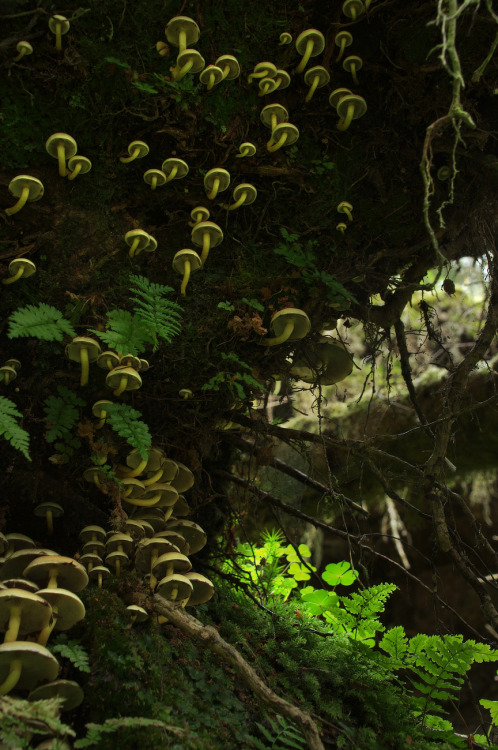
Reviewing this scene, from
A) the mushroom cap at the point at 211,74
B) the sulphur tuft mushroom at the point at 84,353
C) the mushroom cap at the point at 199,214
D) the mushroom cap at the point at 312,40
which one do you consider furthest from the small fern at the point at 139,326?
the mushroom cap at the point at 312,40

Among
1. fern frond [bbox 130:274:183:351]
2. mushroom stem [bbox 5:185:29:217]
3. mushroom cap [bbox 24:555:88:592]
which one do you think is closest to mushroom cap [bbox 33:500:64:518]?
mushroom cap [bbox 24:555:88:592]

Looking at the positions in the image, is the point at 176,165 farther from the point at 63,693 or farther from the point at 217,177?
the point at 63,693

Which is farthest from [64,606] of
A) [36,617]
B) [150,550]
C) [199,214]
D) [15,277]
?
[199,214]

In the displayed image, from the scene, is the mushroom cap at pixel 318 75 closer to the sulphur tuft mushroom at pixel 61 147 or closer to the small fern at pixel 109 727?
the sulphur tuft mushroom at pixel 61 147

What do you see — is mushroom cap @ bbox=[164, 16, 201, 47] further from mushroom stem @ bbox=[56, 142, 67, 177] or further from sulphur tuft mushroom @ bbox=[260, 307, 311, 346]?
sulphur tuft mushroom @ bbox=[260, 307, 311, 346]

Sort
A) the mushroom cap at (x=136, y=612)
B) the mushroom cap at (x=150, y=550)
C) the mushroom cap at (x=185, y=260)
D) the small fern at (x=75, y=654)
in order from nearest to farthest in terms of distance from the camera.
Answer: the small fern at (x=75, y=654)
the mushroom cap at (x=136, y=612)
the mushroom cap at (x=150, y=550)
the mushroom cap at (x=185, y=260)

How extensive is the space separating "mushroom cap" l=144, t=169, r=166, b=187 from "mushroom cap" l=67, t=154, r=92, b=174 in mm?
325

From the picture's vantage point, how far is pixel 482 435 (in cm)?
745

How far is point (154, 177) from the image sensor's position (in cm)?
310

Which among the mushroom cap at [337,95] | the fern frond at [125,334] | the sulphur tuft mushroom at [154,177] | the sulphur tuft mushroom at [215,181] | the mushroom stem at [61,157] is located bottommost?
the fern frond at [125,334]

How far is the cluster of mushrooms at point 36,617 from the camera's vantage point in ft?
5.98

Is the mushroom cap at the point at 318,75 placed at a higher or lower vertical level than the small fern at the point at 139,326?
higher

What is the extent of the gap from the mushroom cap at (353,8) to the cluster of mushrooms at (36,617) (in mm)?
3422

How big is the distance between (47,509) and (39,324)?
3.35 feet
